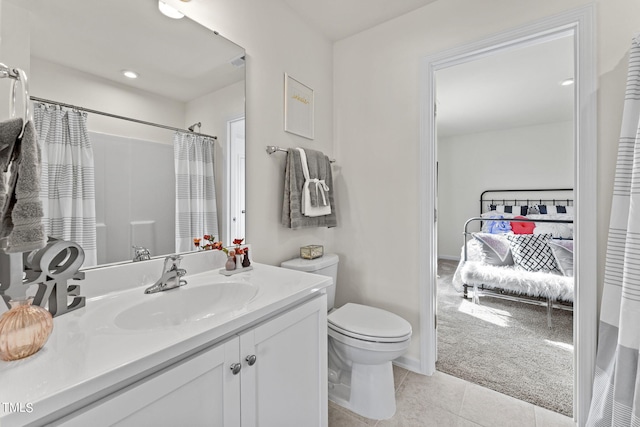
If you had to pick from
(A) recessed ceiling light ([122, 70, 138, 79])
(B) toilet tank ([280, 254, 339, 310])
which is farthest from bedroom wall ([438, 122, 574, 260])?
(A) recessed ceiling light ([122, 70, 138, 79])

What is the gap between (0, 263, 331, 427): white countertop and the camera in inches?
18.9

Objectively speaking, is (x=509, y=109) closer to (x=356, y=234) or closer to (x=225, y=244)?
(x=356, y=234)

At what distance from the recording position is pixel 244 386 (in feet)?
2.74

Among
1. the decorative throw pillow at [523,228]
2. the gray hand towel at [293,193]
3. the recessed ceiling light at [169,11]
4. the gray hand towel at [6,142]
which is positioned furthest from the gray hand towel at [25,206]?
the decorative throw pillow at [523,228]

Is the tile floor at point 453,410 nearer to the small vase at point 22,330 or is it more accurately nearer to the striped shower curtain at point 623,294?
the striped shower curtain at point 623,294

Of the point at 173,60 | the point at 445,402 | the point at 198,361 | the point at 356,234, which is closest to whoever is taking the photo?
the point at 198,361

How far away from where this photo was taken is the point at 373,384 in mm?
1482

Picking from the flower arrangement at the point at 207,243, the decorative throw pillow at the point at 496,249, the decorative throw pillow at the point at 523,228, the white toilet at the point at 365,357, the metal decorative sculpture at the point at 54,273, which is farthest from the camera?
the decorative throw pillow at the point at 523,228

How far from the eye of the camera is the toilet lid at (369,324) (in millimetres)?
1419

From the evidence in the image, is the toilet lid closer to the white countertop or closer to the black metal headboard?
the white countertop

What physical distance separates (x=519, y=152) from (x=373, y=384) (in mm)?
4803

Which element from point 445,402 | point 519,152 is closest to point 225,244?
point 445,402

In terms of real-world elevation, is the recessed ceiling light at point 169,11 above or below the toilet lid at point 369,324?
above

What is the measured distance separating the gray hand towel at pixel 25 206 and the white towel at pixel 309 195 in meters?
1.28
